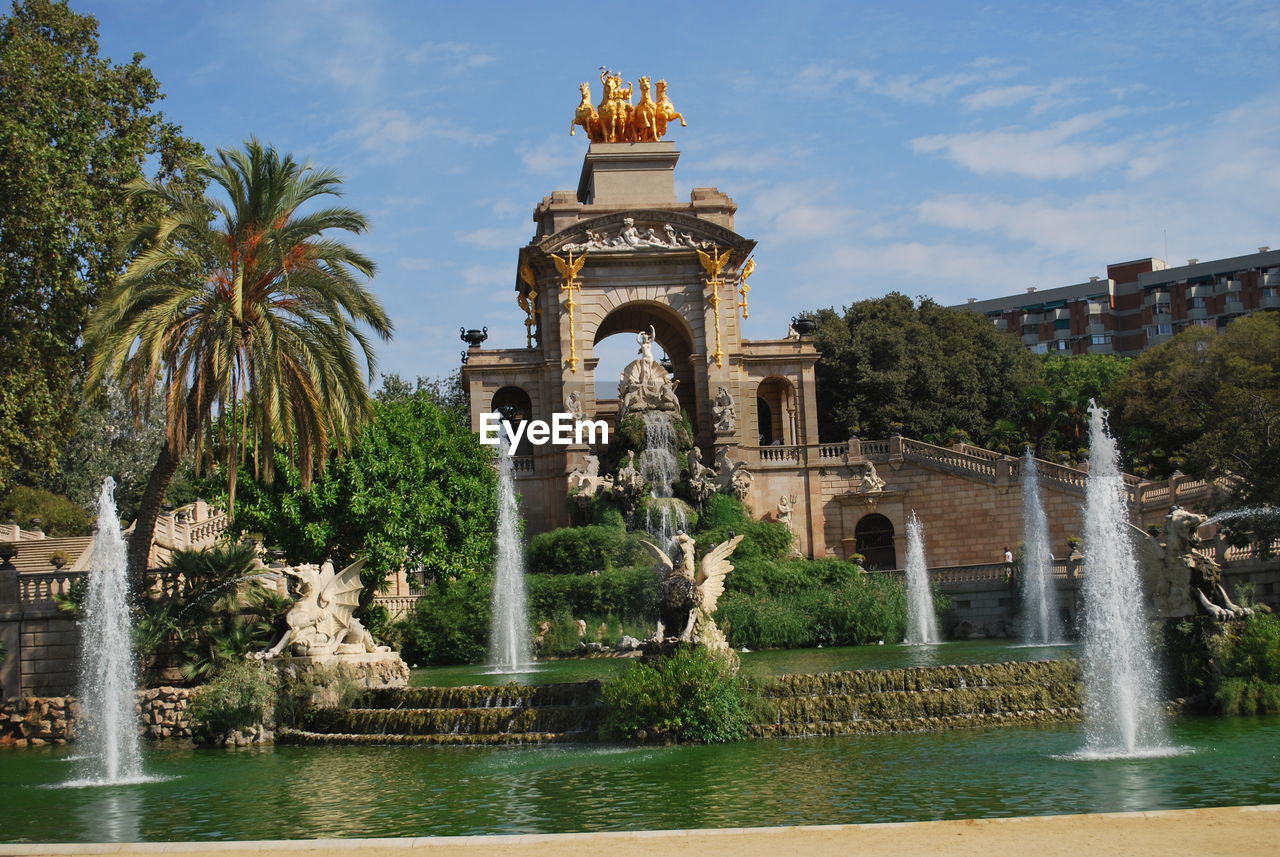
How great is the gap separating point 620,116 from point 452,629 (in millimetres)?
25698

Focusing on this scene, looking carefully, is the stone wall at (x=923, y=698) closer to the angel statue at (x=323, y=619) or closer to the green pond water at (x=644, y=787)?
the green pond water at (x=644, y=787)

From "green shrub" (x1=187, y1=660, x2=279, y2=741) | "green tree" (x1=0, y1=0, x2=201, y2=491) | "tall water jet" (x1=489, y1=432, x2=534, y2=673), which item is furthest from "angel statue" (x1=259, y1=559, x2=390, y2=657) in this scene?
"green tree" (x1=0, y1=0, x2=201, y2=491)

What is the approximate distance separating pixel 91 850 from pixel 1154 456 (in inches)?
1775

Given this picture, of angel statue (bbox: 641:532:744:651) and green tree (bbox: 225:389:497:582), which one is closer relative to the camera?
angel statue (bbox: 641:532:744:651)

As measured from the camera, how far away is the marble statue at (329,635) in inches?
855

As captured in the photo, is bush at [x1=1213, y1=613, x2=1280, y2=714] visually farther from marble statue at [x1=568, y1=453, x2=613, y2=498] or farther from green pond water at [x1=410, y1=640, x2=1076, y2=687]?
marble statue at [x1=568, y1=453, x2=613, y2=498]

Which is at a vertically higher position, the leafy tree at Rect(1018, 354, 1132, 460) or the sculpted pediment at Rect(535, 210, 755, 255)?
the sculpted pediment at Rect(535, 210, 755, 255)

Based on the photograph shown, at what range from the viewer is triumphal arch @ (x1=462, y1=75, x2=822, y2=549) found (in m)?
46.2

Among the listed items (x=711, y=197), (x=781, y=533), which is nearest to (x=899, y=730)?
(x=781, y=533)

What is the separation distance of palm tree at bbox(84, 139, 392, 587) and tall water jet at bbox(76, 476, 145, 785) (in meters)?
1.35

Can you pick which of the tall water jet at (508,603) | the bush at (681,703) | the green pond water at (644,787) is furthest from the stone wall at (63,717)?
the tall water jet at (508,603)

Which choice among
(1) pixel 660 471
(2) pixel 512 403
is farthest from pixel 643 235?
(2) pixel 512 403

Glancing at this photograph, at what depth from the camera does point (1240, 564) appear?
26062 millimetres

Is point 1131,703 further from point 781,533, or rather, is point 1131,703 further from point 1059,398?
point 1059,398
